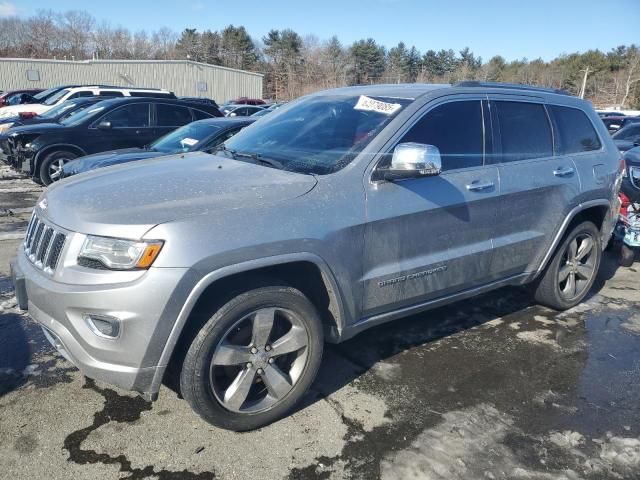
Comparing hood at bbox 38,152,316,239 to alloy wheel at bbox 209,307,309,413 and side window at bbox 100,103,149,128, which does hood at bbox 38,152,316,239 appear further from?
side window at bbox 100,103,149,128

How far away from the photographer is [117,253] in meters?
2.39

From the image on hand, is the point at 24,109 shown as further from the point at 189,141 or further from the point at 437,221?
the point at 437,221

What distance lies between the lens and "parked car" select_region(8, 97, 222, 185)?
9.09 m

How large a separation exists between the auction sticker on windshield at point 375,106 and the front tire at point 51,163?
7.38 meters

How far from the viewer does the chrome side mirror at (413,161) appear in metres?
2.89

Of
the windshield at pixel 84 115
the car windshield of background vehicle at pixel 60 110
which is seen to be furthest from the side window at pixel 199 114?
the car windshield of background vehicle at pixel 60 110

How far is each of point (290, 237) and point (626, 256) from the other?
5.01 meters

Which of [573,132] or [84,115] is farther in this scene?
[84,115]

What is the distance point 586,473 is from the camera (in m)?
2.60

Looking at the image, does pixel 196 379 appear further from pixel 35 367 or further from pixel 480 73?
pixel 480 73

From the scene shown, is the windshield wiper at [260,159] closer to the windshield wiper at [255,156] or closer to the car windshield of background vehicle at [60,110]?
the windshield wiper at [255,156]

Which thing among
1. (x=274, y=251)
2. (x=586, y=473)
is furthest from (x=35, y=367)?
(x=586, y=473)

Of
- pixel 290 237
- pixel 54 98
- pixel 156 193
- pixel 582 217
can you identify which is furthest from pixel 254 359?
pixel 54 98

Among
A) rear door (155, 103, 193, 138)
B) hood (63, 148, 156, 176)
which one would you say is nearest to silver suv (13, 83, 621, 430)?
hood (63, 148, 156, 176)
